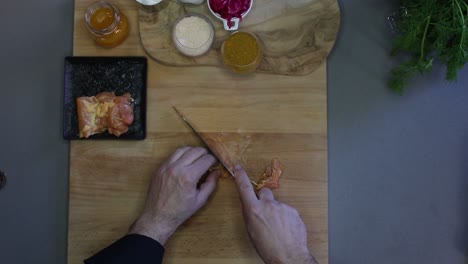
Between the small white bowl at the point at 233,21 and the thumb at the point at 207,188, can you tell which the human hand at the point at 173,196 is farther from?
the small white bowl at the point at 233,21

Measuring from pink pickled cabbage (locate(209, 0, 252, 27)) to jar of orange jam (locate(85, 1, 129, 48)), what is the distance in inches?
10.1

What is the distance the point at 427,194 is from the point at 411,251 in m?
0.16

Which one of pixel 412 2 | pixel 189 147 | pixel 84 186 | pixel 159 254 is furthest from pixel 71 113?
pixel 412 2

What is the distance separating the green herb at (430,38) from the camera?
1011 millimetres

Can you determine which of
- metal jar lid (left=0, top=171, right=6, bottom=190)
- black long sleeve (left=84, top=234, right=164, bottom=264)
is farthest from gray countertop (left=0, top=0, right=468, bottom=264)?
black long sleeve (left=84, top=234, right=164, bottom=264)

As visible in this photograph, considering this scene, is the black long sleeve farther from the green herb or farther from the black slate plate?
the green herb

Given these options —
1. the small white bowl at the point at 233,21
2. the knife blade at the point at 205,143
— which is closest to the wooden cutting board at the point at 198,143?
the knife blade at the point at 205,143

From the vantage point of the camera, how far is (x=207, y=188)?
1088 millimetres

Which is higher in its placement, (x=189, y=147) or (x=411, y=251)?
(x=189, y=147)

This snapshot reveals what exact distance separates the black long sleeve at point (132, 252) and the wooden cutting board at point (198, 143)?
8cm

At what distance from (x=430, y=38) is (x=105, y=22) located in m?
0.85

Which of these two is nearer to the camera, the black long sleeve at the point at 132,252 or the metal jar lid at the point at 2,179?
the black long sleeve at the point at 132,252

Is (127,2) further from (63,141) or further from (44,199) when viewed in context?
(44,199)

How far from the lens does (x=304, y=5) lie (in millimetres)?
1143
